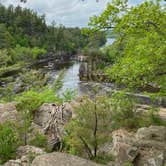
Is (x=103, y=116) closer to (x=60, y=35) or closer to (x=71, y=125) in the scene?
(x=71, y=125)

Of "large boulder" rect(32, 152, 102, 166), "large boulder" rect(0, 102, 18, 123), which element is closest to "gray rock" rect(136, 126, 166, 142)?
"large boulder" rect(32, 152, 102, 166)

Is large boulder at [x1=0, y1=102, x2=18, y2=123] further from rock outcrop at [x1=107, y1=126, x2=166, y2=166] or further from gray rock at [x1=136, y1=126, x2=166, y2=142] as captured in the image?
gray rock at [x1=136, y1=126, x2=166, y2=142]

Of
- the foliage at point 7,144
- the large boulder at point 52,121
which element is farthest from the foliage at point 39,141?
the foliage at point 7,144

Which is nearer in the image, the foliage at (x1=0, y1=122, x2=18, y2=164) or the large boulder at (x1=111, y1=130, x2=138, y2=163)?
the large boulder at (x1=111, y1=130, x2=138, y2=163)

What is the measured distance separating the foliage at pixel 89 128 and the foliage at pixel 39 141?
2271mm

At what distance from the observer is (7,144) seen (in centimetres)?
1309

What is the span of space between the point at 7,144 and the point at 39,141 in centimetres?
216

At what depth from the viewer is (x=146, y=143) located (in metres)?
13.3

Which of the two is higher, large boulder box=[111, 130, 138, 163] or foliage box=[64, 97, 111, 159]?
foliage box=[64, 97, 111, 159]

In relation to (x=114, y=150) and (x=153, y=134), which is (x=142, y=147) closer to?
(x=114, y=150)

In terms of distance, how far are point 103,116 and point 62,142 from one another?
285 cm

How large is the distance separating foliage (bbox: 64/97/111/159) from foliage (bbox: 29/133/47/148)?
2271 millimetres

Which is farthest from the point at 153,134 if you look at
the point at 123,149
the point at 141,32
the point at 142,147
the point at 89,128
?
the point at 141,32

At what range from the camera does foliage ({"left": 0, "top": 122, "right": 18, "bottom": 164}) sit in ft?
42.3
